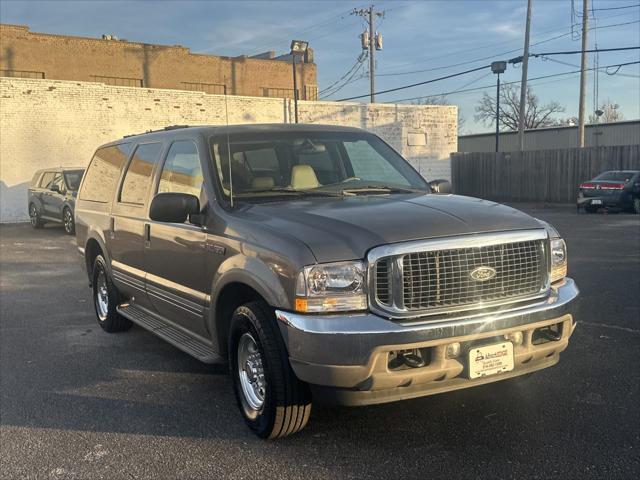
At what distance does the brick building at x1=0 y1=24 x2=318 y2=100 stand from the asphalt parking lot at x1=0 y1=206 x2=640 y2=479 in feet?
114

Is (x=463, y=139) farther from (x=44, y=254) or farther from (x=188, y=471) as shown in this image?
(x=188, y=471)

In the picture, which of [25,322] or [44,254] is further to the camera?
[44,254]

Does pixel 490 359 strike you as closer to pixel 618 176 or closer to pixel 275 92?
pixel 618 176

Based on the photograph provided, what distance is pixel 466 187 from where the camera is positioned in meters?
32.0

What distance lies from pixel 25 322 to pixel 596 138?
149ft

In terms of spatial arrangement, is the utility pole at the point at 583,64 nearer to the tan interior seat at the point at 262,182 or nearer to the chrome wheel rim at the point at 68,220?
the chrome wheel rim at the point at 68,220

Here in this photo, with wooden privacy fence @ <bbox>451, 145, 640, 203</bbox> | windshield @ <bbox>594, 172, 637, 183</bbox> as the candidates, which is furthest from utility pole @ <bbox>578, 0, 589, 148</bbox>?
windshield @ <bbox>594, 172, 637, 183</bbox>

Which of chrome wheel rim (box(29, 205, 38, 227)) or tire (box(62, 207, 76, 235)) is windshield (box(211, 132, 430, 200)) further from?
chrome wheel rim (box(29, 205, 38, 227))

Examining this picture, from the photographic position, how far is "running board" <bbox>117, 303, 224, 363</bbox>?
4344mm

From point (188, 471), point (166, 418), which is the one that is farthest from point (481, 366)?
point (166, 418)

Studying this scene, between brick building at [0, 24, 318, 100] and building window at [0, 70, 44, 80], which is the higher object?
brick building at [0, 24, 318, 100]

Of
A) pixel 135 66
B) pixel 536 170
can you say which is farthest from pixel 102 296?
pixel 135 66

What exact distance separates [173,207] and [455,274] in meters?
1.89

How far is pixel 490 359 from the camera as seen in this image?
3.41 metres
